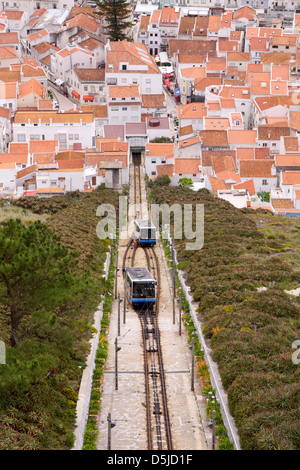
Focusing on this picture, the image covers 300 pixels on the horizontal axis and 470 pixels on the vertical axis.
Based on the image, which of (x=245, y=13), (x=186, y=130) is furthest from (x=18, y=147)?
(x=245, y=13)

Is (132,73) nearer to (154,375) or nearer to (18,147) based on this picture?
(18,147)

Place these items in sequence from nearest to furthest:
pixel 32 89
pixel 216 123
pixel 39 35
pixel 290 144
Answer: pixel 290 144
pixel 216 123
pixel 32 89
pixel 39 35

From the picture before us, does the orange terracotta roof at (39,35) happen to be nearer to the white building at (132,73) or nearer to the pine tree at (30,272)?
the white building at (132,73)

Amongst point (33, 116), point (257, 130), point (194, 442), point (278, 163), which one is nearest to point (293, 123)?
point (257, 130)

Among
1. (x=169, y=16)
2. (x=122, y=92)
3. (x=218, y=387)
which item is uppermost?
(x=169, y=16)

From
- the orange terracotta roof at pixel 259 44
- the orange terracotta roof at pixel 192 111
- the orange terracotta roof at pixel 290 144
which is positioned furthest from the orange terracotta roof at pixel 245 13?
the orange terracotta roof at pixel 290 144

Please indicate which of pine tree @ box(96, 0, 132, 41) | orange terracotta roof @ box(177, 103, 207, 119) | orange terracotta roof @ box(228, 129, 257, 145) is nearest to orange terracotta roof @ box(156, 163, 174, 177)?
orange terracotta roof @ box(228, 129, 257, 145)
